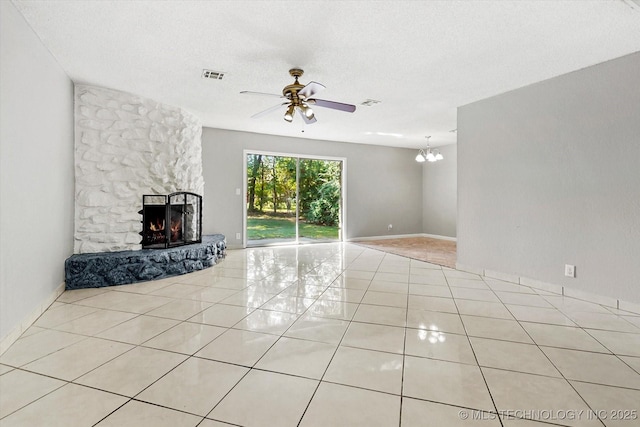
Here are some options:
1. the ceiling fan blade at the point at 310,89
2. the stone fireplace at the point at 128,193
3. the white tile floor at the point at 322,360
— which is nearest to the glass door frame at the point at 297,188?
the stone fireplace at the point at 128,193

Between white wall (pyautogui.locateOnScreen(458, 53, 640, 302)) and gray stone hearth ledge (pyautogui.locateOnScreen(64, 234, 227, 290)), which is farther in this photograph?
gray stone hearth ledge (pyautogui.locateOnScreen(64, 234, 227, 290))

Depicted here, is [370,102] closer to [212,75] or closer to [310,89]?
[310,89]

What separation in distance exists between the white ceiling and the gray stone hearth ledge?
81.3 inches

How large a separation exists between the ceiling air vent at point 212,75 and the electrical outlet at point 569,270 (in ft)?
14.1

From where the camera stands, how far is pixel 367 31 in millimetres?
2525

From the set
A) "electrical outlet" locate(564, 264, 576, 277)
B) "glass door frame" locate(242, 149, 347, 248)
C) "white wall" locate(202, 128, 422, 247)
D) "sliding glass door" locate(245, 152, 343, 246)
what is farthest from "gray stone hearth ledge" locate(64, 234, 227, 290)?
"electrical outlet" locate(564, 264, 576, 277)

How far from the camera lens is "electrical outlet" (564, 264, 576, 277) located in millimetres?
3254

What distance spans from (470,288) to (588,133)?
6.55 ft

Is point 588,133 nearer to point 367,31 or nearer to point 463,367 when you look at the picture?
point 367,31

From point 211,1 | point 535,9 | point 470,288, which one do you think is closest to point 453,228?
point 470,288

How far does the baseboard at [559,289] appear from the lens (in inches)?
114

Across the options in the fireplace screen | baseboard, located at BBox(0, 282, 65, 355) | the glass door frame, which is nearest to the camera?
baseboard, located at BBox(0, 282, 65, 355)

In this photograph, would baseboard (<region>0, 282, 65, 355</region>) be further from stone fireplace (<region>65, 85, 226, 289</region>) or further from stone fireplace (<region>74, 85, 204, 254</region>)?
stone fireplace (<region>74, 85, 204, 254</region>)

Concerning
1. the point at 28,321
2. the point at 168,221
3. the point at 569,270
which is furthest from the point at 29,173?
the point at 569,270
